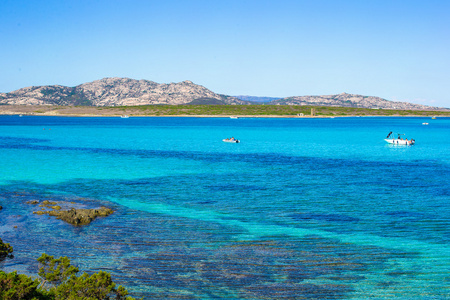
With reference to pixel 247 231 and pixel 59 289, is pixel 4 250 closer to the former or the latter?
pixel 59 289

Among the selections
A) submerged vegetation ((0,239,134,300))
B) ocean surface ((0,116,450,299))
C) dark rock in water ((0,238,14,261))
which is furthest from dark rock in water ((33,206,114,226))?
submerged vegetation ((0,239,134,300))

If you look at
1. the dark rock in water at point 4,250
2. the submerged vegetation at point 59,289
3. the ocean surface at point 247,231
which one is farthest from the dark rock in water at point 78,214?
the submerged vegetation at point 59,289

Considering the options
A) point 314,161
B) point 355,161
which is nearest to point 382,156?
point 355,161

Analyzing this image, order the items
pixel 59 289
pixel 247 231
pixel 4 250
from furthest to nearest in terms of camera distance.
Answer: pixel 247 231 → pixel 4 250 → pixel 59 289

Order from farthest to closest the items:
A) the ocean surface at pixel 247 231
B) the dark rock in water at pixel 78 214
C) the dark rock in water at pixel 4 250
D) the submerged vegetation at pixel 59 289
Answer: the dark rock in water at pixel 78 214
the dark rock in water at pixel 4 250
the ocean surface at pixel 247 231
the submerged vegetation at pixel 59 289

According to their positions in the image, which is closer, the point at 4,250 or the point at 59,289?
the point at 59,289

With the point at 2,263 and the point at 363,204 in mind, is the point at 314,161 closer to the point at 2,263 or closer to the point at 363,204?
the point at 363,204

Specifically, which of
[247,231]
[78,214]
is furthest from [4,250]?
[247,231]

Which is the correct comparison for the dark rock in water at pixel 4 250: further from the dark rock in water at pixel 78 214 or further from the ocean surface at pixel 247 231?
the dark rock in water at pixel 78 214

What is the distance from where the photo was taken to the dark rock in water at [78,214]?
24781mm

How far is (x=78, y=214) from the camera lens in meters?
25.4

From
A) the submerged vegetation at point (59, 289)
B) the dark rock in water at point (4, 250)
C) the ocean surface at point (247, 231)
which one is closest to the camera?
the submerged vegetation at point (59, 289)

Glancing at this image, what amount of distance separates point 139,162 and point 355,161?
96.9 ft

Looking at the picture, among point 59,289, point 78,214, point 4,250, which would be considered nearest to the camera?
point 59,289
